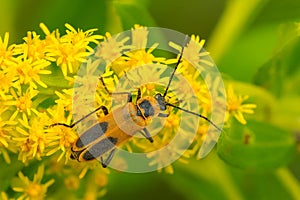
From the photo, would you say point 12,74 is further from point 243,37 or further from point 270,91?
point 243,37

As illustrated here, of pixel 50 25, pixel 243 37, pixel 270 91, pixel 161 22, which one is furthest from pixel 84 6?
pixel 270 91

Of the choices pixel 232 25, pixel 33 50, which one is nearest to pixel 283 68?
pixel 232 25

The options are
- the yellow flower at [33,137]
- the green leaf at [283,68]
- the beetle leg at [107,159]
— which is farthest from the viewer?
the green leaf at [283,68]

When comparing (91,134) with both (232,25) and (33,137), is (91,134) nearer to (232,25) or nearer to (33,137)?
(33,137)

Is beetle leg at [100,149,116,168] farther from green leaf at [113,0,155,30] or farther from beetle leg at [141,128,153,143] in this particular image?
green leaf at [113,0,155,30]

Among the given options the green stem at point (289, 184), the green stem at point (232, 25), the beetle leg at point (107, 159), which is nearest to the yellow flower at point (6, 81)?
the beetle leg at point (107, 159)

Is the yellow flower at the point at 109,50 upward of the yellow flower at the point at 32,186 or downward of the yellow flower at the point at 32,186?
upward

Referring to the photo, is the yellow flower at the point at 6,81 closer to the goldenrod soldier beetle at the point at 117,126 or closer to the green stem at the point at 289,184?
the goldenrod soldier beetle at the point at 117,126
